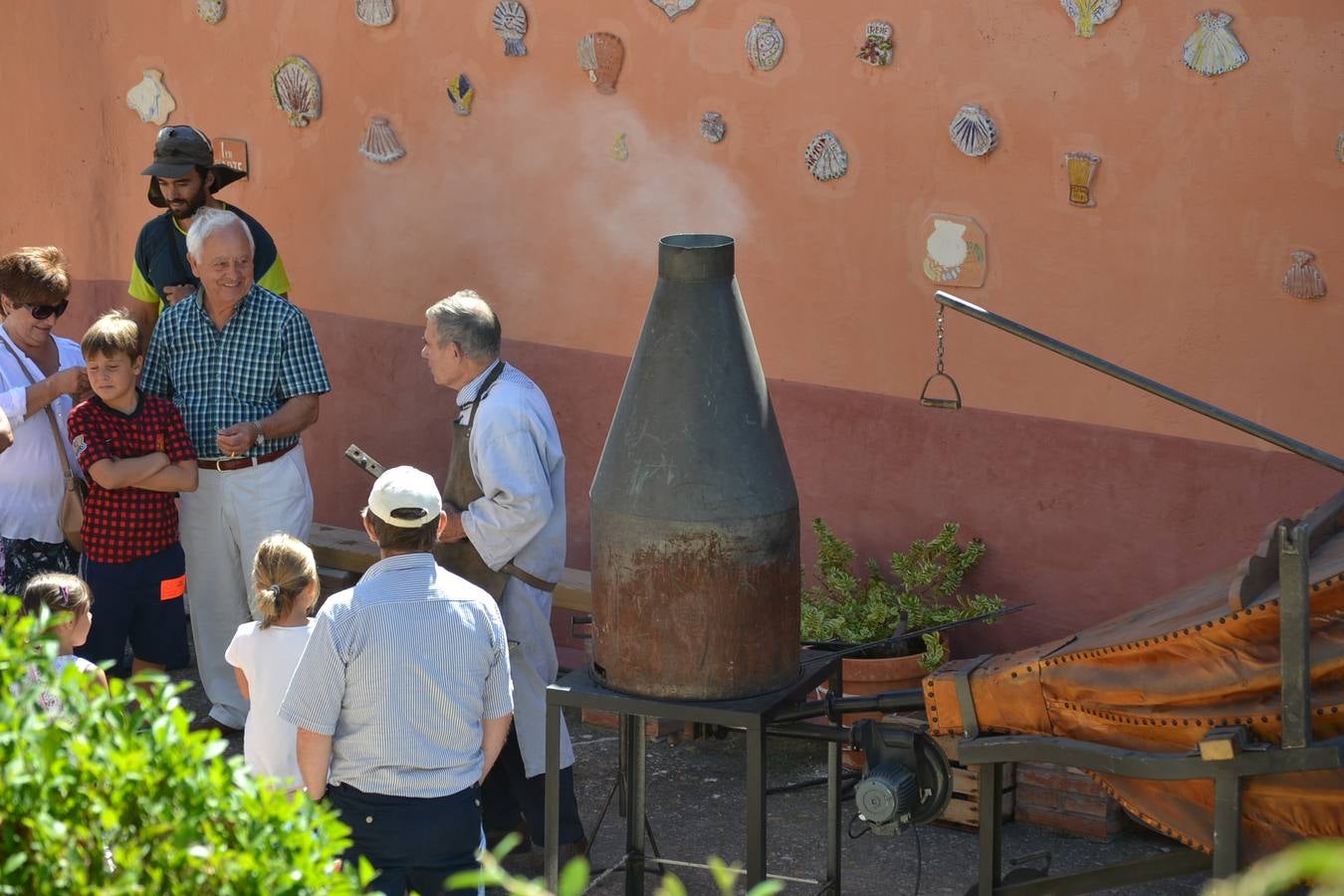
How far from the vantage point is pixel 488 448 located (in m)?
5.21

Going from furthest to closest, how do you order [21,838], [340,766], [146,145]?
[146,145] < [340,766] < [21,838]

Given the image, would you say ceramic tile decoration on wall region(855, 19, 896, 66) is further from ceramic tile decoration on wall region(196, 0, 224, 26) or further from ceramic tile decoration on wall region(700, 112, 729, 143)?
ceramic tile decoration on wall region(196, 0, 224, 26)

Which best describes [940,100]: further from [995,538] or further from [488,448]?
[488,448]

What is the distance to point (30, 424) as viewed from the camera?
20.1ft

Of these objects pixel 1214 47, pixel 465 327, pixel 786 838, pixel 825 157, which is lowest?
pixel 786 838

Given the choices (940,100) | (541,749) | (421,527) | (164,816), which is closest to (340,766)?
(421,527)

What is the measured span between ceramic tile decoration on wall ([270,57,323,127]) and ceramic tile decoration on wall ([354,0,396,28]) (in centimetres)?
39

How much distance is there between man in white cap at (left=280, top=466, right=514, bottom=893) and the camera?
4148 millimetres

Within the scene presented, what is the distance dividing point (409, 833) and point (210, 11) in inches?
199

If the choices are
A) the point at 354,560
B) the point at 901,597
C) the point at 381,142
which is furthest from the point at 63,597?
the point at 381,142

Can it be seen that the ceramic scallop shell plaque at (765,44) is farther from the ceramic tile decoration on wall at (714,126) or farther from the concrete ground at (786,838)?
the concrete ground at (786,838)

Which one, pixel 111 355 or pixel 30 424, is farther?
pixel 30 424

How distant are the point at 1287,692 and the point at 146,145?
6.44 m

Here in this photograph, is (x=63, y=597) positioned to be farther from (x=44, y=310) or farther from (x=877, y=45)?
(x=877, y=45)
